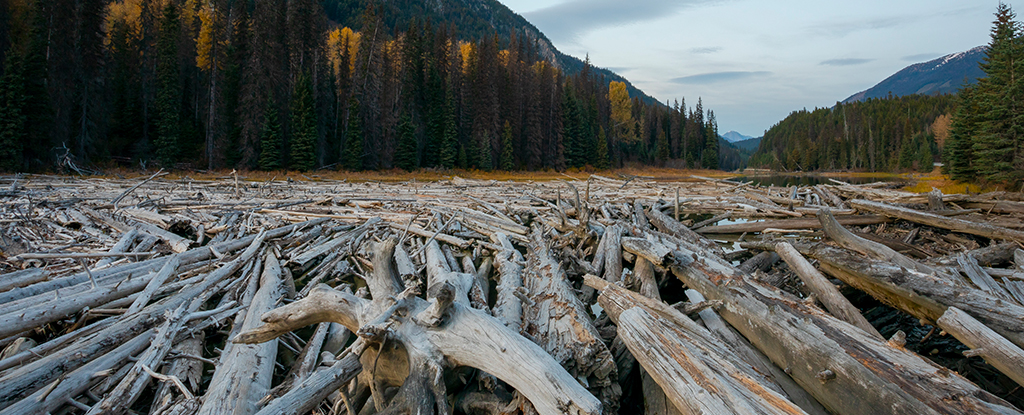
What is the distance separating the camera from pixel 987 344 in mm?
3084

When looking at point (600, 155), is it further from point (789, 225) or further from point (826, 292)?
point (826, 292)

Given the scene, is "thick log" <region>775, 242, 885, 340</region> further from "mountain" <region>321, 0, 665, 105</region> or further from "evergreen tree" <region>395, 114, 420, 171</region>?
"mountain" <region>321, 0, 665, 105</region>

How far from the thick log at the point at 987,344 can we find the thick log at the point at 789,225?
26.5ft

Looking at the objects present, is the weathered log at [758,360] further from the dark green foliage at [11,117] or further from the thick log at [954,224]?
the dark green foliage at [11,117]

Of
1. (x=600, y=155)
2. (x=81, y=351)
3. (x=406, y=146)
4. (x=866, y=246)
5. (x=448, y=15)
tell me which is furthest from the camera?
(x=448, y=15)

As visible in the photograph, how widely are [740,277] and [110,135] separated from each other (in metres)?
45.1

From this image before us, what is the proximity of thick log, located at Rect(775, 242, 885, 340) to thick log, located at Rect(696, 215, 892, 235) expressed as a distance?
6.14 meters

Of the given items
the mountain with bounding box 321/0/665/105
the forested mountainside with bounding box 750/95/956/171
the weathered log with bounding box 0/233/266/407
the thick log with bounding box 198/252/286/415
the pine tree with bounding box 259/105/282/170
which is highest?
the mountain with bounding box 321/0/665/105

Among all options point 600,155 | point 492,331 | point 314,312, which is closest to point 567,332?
point 492,331

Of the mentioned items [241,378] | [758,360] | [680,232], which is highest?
[680,232]

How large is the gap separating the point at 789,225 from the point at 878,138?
10435cm

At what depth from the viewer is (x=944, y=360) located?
4211 millimetres

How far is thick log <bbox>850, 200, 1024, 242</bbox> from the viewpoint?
7.37 m

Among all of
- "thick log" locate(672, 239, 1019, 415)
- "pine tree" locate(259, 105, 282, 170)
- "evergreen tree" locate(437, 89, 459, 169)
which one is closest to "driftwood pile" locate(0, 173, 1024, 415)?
"thick log" locate(672, 239, 1019, 415)
